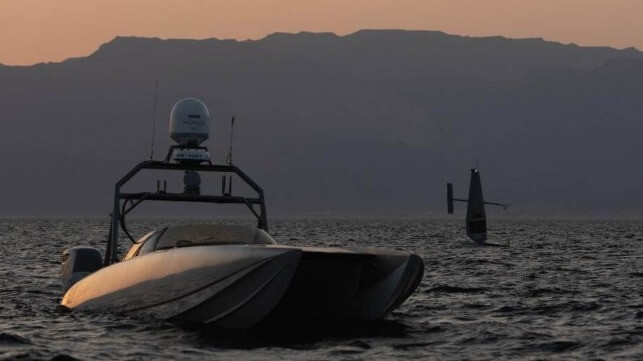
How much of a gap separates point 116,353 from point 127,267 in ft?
12.5

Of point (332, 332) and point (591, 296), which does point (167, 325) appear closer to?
point (332, 332)

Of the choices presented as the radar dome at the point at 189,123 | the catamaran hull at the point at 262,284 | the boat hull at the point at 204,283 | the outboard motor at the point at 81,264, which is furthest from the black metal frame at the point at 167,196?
the catamaran hull at the point at 262,284

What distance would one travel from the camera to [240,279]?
19.8 m

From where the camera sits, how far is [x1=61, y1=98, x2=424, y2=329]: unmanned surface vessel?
64.7 ft

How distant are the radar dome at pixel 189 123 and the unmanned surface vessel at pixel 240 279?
1334 millimetres

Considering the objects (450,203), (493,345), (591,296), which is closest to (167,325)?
(493,345)

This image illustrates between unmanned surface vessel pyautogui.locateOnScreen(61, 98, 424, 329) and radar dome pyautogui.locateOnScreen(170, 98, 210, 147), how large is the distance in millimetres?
1334

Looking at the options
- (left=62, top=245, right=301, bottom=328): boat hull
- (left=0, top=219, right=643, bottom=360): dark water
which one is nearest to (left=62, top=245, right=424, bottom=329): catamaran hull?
(left=62, top=245, right=301, bottom=328): boat hull

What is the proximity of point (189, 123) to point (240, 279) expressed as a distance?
7.26 m

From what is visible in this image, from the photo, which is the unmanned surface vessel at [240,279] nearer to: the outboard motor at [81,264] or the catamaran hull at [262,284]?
the catamaran hull at [262,284]

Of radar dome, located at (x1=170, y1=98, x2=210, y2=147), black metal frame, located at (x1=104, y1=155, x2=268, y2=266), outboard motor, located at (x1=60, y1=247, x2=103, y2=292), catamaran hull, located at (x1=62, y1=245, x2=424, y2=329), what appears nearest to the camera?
catamaran hull, located at (x1=62, y1=245, x2=424, y2=329)

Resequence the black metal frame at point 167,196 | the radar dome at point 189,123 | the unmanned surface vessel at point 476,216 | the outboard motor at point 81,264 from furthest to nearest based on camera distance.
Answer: the unmanned surface vessel at point 476,216 → the outboard motor at point 81,264 → the radar dome at point 189,123 → the black metal frame at point 167,196

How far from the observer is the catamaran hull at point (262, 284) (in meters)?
19.6

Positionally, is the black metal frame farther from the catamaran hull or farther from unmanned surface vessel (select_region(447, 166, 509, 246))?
unmanned surface vessel (select_region(447, 166, 509, 246))
